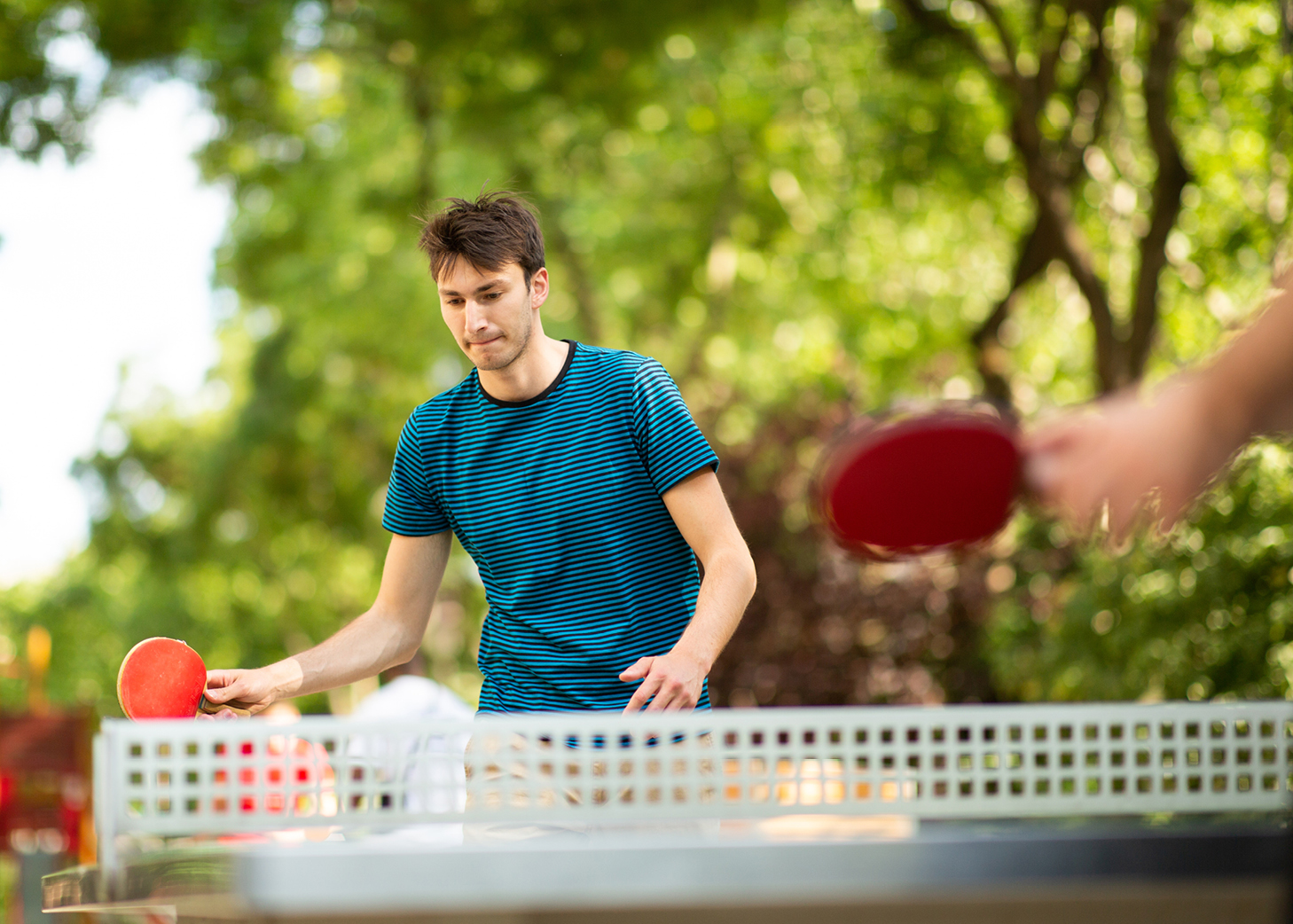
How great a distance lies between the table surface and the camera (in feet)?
4.00

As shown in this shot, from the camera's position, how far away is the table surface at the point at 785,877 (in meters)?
1.22

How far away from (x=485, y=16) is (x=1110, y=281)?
20.6ft

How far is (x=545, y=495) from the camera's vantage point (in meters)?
3.03

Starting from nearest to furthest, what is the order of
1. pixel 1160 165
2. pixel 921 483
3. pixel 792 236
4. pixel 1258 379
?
pixel 1258 379, pixel 921 483, pixel 1160 165, pixel 792 236

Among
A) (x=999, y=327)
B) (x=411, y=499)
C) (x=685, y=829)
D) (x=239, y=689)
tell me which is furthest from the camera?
(x=999, y=327)

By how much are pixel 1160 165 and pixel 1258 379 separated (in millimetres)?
8418

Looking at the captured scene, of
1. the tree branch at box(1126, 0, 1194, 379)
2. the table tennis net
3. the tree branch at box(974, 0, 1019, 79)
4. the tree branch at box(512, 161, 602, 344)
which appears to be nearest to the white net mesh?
the table tennis net

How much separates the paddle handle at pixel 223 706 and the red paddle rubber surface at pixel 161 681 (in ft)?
0.38

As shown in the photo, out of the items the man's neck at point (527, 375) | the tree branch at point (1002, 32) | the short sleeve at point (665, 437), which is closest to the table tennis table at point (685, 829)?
the short sleeve at point (665, 437)

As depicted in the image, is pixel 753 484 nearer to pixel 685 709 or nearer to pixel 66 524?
pixel 685 709

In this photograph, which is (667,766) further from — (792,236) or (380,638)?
(792,236)

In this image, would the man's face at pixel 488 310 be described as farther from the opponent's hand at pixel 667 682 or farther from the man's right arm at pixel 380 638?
the opponent's hand at pixel 667 682

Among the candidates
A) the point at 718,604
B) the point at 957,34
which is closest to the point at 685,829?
the point at 718,604

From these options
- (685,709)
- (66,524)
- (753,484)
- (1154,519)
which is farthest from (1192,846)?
(66,524)
